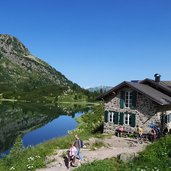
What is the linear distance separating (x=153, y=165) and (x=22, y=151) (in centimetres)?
1319

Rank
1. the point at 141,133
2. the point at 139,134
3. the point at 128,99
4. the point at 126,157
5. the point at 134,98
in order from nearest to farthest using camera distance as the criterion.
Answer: the point at 126,157 < the point at 141,133 < the point at 139,134 < the point at 134,98 < the point at 128,99

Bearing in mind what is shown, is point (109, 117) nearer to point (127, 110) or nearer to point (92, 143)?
point (127, 110)

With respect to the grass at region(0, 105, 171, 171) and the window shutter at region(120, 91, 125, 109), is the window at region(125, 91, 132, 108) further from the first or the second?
the grass at region(0, 105, 171, 171)

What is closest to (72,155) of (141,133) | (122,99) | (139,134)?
(141,133)

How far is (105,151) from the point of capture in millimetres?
31719

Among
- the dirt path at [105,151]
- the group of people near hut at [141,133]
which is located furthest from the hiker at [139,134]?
the dirt path at [105,151]

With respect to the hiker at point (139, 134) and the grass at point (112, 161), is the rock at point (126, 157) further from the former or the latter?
the hiker at point (139, 134)

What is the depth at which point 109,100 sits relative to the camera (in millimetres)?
44500

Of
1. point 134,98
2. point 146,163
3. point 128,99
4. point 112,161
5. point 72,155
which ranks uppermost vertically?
point 134,98

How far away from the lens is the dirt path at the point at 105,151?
26.8m

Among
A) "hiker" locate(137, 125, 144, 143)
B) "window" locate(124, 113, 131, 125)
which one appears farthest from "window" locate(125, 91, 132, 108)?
"hiker" locate(137, 125, 144, 143)

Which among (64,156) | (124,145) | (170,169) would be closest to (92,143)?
(124,145)

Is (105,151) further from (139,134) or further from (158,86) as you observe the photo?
(158,86)

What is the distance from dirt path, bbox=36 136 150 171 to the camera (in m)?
26.8
